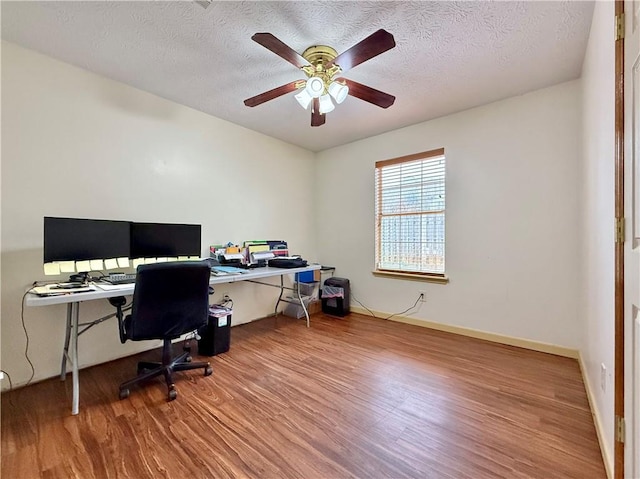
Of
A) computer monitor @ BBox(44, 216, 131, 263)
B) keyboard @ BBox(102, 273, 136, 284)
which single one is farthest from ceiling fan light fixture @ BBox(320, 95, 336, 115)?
keyboard @ BBox(102, 273, 136, 284)

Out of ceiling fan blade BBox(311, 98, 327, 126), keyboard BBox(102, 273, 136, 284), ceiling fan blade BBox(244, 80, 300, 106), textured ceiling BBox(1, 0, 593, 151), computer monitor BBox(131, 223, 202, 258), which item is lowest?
keyboard BBox(102, 273, 136, 284)

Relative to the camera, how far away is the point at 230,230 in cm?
340

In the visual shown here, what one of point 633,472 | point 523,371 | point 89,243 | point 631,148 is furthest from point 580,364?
point 89,243

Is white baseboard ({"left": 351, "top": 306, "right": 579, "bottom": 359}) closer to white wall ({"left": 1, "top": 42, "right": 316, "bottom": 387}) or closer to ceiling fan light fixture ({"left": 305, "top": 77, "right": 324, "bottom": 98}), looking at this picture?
white wall ({"left": 1, "top": 42, "right": 316, "bottom": 387})

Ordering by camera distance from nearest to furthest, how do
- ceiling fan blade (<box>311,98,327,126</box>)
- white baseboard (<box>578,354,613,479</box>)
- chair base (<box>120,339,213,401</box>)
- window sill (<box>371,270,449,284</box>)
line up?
white baseboard (<box>578,354,613,479</box>)
chair base (<box>120,339,213,401</box>)
ceiling fan blade (<box>311,98,327,126</box>)
window sill (<box>371,270,449,284</box>)

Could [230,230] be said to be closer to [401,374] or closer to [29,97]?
[29,97]

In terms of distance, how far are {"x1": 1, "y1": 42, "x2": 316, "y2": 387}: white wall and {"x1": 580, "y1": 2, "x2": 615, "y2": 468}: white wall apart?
10.6 feet

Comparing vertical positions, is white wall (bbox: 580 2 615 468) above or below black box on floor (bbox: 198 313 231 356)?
above

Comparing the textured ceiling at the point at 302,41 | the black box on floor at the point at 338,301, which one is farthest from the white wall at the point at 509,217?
the black box on floor at the point at 338,301

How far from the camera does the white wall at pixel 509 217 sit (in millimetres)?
2527

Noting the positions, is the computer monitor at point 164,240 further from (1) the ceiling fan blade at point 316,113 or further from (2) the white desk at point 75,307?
(1) the ceiling fan blade at point 316,113

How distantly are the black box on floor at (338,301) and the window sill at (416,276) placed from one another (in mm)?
462

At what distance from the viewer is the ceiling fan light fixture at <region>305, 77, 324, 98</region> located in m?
1.98

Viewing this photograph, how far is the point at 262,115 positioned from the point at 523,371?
3576mm
